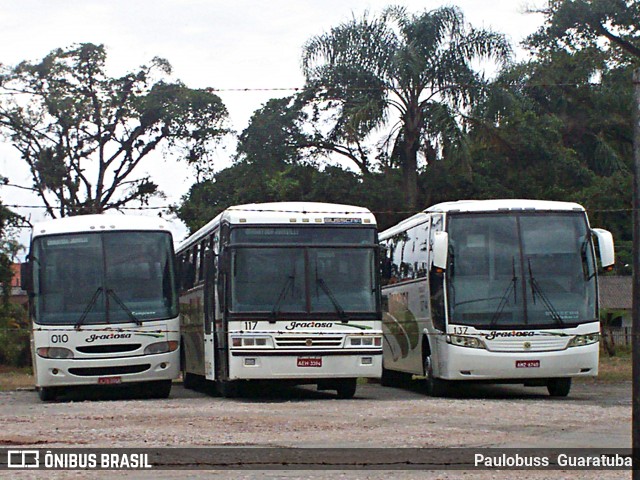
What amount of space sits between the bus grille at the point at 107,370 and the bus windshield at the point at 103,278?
0.77 metres

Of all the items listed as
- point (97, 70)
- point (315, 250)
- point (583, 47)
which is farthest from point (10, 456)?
point (583, 47)

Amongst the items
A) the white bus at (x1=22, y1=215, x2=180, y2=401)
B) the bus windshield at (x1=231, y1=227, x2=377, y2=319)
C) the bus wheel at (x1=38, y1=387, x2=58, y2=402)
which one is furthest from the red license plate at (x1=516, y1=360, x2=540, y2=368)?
the bus wheel at (x1=38, y1=387, x2=58, y2=402)

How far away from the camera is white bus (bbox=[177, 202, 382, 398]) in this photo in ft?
63.8

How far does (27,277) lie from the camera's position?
2094cm

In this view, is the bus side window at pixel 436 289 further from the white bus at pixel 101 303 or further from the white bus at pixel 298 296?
the white bus at pixel 101 303

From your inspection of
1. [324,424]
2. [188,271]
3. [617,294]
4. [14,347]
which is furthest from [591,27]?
[324,424]

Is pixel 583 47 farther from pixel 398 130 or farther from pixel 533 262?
pixel 533 262

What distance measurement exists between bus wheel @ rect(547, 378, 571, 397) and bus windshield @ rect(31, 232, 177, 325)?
21.7 feet

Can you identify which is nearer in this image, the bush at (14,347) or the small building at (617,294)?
the bush at (14,347)

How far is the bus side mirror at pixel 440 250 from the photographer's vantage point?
20.1 meters

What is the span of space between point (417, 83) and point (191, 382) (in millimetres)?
14462

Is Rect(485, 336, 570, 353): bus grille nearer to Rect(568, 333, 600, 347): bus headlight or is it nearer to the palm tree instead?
Rect(568, 333, 600, 347): bus headlight

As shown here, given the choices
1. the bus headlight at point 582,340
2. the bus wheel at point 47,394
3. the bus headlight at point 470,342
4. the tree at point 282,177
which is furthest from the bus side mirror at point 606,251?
the tree at point 282,177

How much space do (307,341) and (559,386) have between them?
15.8 ft
